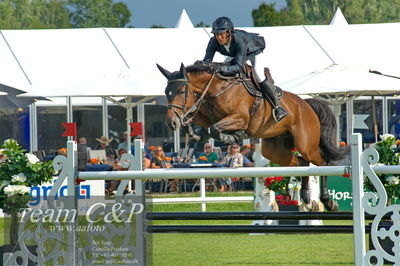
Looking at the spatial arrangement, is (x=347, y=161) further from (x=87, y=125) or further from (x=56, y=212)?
(x=87, y=125)

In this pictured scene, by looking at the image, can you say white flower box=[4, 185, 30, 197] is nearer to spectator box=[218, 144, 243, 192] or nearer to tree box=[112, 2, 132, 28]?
spectator box=[218, 144, 243, 192]

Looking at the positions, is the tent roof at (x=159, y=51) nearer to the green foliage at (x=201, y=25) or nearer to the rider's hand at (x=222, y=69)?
the rider's hand at (x=222, y=69)

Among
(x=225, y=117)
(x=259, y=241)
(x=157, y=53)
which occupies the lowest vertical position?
(x=259, y=241)

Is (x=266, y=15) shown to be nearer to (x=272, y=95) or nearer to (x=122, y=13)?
(x=122, y=13)

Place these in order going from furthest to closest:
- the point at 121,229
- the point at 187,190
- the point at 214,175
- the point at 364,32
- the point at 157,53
→ the point at 364,32, the point at 157,53, the point at 187,190, the point at 121,229, the point at 214,175

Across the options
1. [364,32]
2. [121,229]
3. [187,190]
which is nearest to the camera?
[121,229]

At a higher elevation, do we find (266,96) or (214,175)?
(266,96)

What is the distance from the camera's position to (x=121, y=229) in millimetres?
6008

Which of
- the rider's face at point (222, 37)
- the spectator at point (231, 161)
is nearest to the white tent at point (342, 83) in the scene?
the spectator at point (231, 161)

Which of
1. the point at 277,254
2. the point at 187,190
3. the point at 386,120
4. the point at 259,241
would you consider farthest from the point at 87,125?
the point at 277,254

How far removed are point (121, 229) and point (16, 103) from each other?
42.3ft

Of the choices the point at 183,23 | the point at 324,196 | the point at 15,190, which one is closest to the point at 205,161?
the point at 183,23

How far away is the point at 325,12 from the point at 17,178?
6642 cm

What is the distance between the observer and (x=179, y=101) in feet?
24.2
